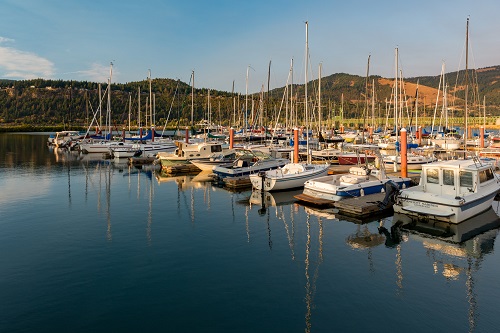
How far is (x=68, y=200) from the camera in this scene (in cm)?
2875

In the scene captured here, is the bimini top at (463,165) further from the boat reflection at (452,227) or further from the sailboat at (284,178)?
the sailboat at (284,178)

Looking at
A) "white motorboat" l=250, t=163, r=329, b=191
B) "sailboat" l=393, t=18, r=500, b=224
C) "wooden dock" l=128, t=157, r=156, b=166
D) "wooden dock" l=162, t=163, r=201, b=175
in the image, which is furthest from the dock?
"wooden dock" l=128, t=157, r=156, b=166

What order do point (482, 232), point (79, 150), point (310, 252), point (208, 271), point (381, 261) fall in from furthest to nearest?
point (79, 150), point (482, 232), point (310, 252), point (381, 261), point (208, 271)

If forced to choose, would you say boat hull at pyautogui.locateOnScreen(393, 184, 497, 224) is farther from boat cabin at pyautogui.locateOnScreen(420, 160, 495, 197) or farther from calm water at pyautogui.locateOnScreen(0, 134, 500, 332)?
calm water at pyautogui.locateOnScreen(0, 134, 500, 332)

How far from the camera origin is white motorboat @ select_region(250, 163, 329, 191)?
98.7ft

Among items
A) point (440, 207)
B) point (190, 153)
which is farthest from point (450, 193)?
point (190, 153)

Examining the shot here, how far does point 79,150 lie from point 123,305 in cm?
6411

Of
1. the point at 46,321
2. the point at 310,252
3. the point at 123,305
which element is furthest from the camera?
the point at 310,252

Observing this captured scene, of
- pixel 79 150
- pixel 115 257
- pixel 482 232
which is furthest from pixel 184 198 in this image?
pixel 79 150

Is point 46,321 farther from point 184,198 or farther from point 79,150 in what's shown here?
point 79,150

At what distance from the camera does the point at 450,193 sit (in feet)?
70.8

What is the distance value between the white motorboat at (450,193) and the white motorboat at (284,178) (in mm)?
9329

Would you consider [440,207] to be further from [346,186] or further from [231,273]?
[231,273]

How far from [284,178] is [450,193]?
12.1 metres
